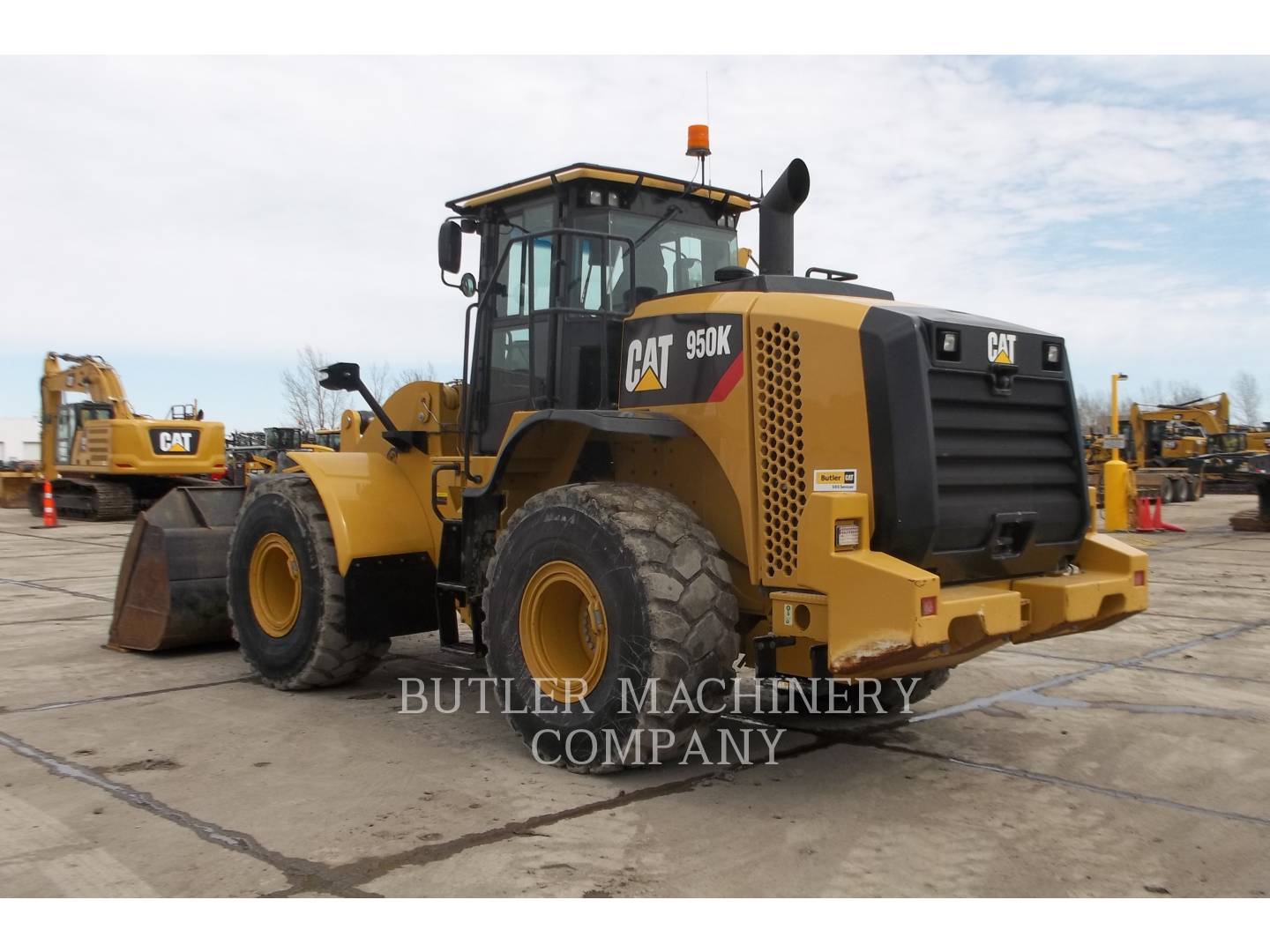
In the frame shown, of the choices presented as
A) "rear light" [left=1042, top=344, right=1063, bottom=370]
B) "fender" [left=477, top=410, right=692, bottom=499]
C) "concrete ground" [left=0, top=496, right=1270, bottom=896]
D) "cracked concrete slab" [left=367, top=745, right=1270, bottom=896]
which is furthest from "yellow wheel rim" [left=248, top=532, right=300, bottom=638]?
"rear light" [left=1042, top=344, right=1063, bottom=370]

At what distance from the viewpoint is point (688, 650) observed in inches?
184

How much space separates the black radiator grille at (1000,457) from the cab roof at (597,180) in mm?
2130

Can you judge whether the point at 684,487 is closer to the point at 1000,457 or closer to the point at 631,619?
the point at 631,619

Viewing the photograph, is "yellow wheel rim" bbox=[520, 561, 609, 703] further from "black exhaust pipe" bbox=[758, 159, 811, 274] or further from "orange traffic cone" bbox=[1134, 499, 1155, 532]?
"orange traffic cone" bbox=[1134, 499, 1155, 532]

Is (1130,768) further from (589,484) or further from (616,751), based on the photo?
(589,484)

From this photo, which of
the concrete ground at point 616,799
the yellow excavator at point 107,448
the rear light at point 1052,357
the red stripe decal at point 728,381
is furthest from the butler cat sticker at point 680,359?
the yellow excavator at point 107,448

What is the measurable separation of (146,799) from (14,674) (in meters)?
3.37

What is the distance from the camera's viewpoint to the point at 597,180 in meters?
5.99

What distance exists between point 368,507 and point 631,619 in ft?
8.46

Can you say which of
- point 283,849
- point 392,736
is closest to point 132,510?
point 392,736

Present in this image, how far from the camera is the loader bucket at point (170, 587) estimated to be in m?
7.90

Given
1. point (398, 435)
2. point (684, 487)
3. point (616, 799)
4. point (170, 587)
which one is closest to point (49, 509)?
point (170, 587)

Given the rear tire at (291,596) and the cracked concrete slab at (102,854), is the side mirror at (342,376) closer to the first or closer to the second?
the rear tire at (291,596)

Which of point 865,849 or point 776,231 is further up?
point 776,231
